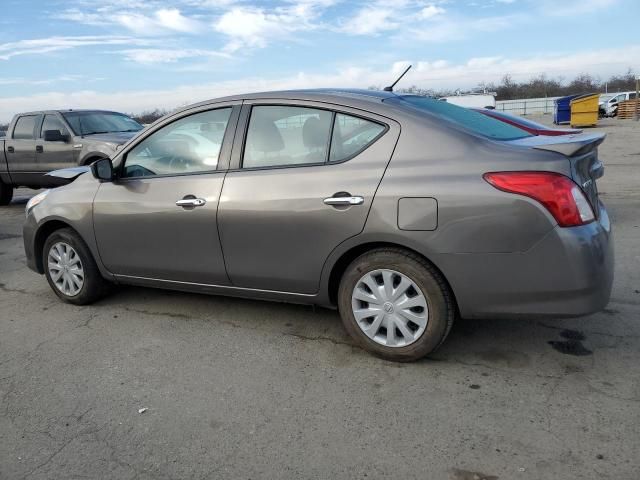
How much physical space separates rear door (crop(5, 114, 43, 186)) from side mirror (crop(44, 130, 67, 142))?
763 mm

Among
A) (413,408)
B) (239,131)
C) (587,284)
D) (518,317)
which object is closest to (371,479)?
(413,408)

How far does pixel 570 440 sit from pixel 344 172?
183 cm

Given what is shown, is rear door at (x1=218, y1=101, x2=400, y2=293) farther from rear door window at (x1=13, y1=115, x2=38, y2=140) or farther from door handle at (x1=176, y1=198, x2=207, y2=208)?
rear door window at (x1=13, y1=115, x2=38, y2=140)

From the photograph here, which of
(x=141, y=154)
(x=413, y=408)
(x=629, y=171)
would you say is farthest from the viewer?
(x=629, y=171)

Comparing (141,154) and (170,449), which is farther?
(141,154)

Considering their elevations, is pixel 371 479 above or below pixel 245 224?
below

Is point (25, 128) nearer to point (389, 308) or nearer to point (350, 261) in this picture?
point (350, 261)

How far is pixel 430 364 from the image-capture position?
11.0 feet

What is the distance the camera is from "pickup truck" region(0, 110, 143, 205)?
32.0ft

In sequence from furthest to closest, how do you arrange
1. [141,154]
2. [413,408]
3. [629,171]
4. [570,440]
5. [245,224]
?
[629,171]
[141,154]
[245,224]
[413,408]
[570,440]

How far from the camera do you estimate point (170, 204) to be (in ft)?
12.8

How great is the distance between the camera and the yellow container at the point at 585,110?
27.0 meters

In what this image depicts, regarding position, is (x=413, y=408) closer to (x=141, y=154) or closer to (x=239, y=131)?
(x=239, y=131)

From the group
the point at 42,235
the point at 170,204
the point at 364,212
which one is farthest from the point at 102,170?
the point at 364,212
